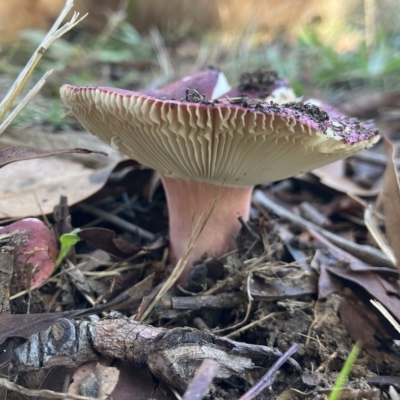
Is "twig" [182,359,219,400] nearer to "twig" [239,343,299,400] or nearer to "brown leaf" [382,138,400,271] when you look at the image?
"twig" [239,343,299,400]

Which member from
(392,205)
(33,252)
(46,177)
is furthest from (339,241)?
(46,177)

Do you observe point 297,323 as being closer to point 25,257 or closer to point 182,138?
point 182,138

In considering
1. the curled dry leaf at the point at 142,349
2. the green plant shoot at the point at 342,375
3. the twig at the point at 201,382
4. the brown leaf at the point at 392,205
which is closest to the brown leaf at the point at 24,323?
the curled dry leaf at the point at 142,349

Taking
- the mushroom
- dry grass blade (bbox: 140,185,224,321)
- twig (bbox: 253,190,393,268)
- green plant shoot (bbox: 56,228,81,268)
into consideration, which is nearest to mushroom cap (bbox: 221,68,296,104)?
the mushroom

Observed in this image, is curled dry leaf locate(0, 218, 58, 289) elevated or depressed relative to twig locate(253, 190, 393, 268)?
depressed

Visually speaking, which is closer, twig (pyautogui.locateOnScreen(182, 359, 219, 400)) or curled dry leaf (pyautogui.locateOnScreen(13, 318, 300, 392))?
twig (pyautogui.locateOnScreen(182, 359, 219, 400))

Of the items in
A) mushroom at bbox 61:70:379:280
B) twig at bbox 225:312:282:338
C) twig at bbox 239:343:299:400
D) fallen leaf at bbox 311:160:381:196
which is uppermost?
fallen leaf at bbox 311:160:381:196

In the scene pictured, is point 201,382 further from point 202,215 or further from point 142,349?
point 202,215
